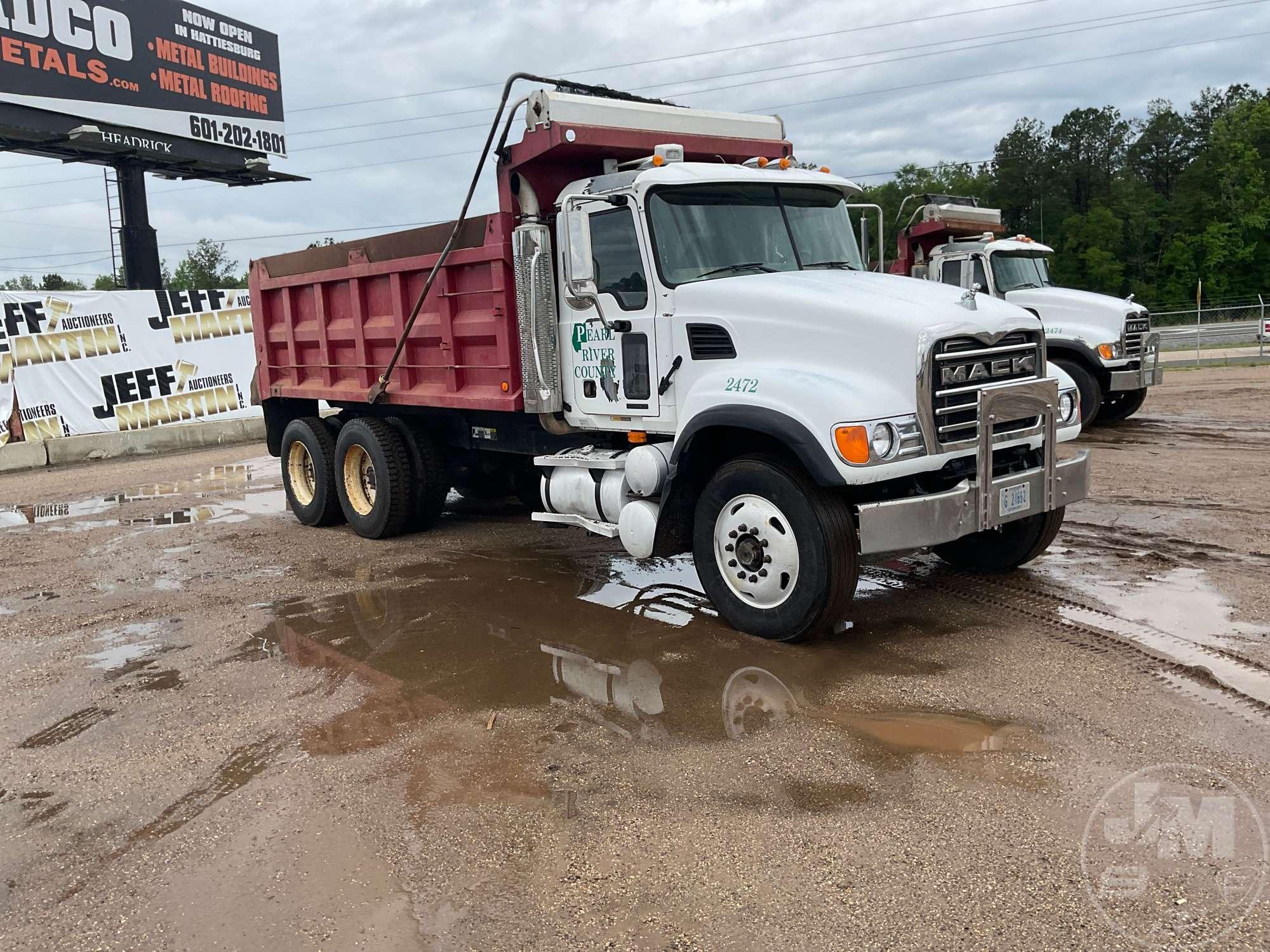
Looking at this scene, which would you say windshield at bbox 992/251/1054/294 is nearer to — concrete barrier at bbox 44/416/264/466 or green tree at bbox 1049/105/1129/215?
concrete barrier at bbox 44/416/264/466

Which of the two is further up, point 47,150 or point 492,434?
point 47,150

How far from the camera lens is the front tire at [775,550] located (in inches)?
204

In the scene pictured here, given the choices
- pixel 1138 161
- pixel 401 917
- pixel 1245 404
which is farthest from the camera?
pixel 1138 161

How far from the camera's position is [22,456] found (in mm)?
15828

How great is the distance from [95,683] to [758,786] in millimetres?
3804

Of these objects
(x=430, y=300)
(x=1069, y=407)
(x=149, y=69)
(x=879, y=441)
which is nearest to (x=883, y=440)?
(x=879, y=441)

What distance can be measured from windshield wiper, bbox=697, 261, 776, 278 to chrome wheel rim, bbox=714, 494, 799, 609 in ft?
4.84

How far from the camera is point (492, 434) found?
8.09 m

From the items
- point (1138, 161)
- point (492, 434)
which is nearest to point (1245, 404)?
point (492, 434)

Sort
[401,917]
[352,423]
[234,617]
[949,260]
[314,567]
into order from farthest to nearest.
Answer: [949,260], [352,423], [314,567], [234,617], [401,917]

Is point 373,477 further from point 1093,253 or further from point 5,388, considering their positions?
point 1093,253

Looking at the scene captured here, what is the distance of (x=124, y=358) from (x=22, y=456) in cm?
278

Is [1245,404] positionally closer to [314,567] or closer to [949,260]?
[949,260]

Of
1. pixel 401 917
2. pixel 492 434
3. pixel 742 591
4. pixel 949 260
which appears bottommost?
pixel 401 917
